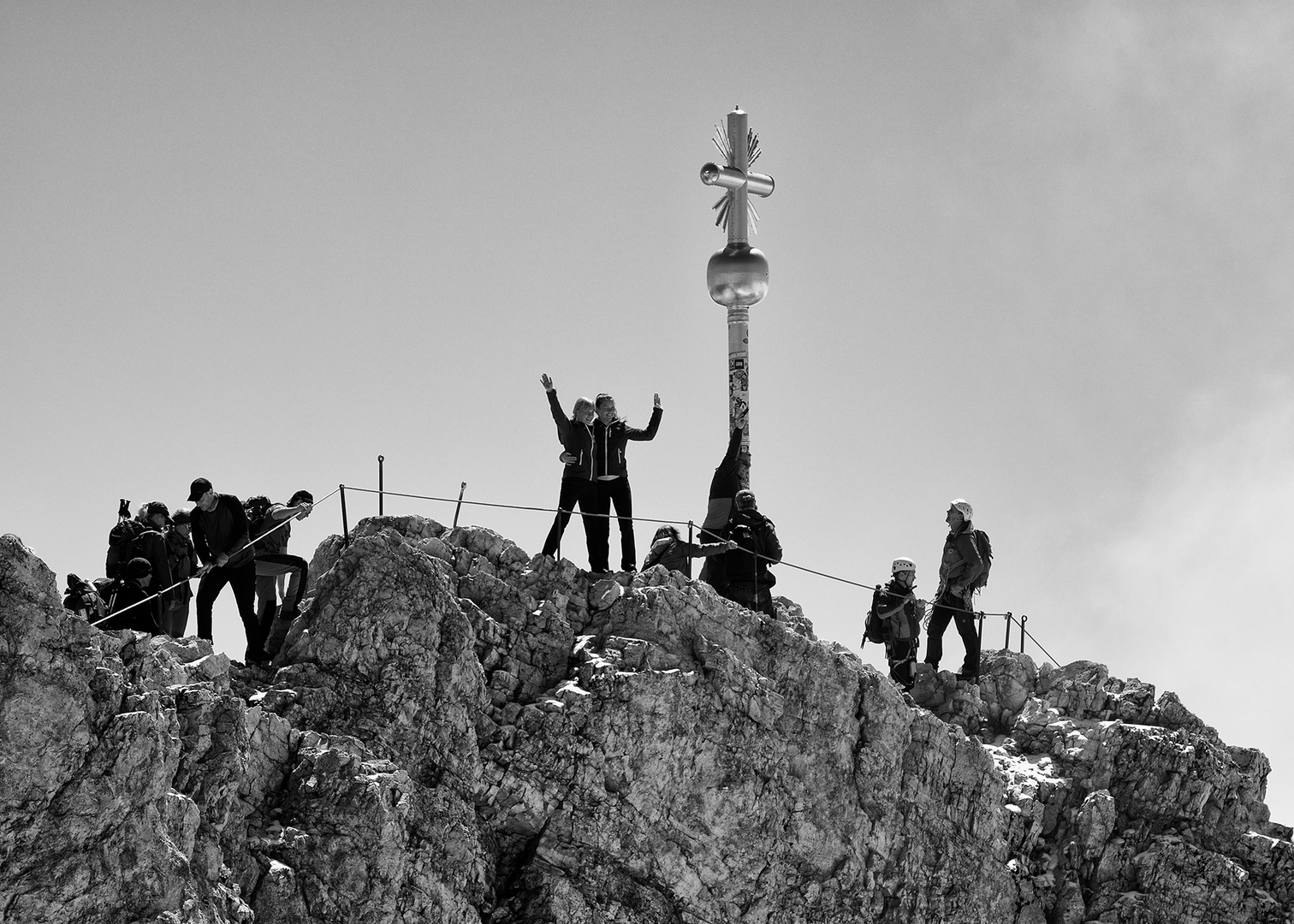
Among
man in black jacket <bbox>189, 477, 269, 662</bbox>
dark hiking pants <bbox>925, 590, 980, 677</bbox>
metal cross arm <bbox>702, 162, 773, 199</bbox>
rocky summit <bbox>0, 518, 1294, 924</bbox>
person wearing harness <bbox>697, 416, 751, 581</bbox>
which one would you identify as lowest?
rocky summit <bbox>0, 518, 1294, 924</bbox>

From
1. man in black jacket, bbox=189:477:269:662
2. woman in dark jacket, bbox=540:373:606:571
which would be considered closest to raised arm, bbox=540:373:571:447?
woman in dark jacket, bbox=540:373:606:571

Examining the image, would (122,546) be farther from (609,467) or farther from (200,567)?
(609,467)

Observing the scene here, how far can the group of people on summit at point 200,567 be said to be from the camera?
19.4 metres

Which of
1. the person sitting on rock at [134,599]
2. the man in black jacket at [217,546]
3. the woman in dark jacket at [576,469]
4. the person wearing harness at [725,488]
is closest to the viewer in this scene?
the person sitting on rock at [134,599]

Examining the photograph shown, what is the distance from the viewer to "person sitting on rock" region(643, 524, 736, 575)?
23.8 metres

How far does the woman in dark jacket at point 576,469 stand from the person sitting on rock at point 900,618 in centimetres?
481

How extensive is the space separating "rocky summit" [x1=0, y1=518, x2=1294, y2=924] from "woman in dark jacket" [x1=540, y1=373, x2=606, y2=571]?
57 cm

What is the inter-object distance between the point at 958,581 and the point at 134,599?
11513 millimetres

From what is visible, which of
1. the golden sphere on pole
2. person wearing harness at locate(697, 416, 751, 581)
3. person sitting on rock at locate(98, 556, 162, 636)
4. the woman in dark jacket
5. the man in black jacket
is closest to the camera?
person sitting on rock at locate(98, 556, 162, 636)

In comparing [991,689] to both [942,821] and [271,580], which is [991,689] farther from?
[271,580]

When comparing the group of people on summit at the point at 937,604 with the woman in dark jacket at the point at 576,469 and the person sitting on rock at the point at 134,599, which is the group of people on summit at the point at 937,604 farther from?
the person sitting on rock at the point at 134,599

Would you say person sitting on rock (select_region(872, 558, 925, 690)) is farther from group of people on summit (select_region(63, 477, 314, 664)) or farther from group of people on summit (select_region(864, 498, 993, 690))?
group of people on summit (select_region(63, 477, 314, 664))

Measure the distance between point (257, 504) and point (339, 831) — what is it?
4098 millimetres

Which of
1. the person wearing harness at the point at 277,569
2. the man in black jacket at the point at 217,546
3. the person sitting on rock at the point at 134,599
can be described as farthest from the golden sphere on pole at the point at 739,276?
the person sitting on rock at the point at 134,599
